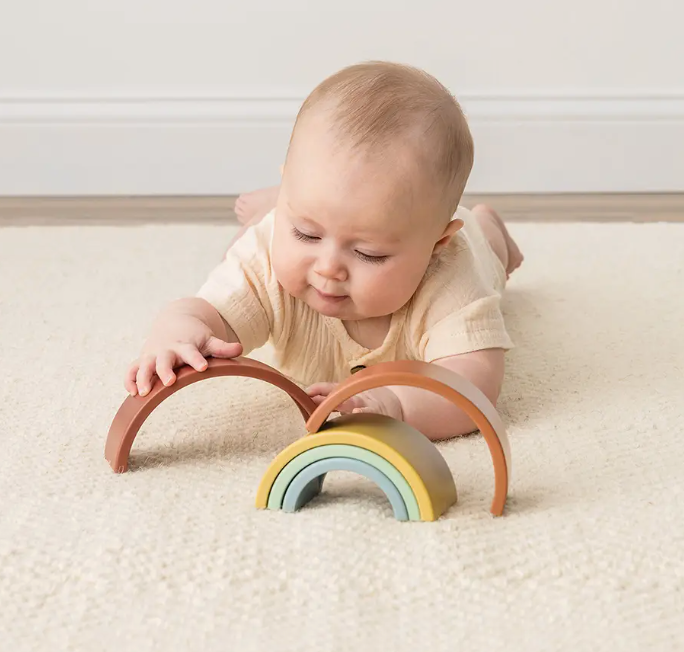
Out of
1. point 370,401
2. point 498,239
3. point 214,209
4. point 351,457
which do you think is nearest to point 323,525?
point 351,457

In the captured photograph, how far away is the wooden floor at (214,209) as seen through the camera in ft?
5.98

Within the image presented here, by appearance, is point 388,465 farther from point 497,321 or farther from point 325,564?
point 497,321

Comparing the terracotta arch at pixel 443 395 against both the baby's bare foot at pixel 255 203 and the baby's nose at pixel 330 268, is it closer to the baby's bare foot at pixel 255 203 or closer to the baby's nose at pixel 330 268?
the baby's nose at pixel 330 268

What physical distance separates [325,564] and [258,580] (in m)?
0.05

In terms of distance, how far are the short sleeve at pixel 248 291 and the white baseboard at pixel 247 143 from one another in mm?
1014

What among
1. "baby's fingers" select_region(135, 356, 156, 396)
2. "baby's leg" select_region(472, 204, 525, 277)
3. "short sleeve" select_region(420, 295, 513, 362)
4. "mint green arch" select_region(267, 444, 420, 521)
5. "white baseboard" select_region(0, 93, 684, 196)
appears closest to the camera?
"mint green arch" select_region(267, 444, 420, 521)

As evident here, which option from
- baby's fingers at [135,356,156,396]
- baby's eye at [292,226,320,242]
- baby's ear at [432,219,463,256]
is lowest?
baby's fingers at [135,356,156,396]

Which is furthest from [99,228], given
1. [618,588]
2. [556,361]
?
[618,588]

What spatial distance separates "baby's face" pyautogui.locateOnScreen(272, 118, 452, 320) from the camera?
826 millimetres

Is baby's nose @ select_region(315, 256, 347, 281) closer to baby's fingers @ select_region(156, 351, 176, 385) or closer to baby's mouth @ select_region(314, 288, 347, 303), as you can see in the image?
baby's mouth @ select_region(314, 288, 347, 303)

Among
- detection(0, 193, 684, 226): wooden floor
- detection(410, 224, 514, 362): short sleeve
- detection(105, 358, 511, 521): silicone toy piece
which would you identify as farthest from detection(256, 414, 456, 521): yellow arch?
detection(0, 193, 684, 226): wooden floor

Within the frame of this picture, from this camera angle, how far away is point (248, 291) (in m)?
0.98

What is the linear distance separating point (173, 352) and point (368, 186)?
225 mm

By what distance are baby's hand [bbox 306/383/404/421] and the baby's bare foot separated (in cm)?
50
